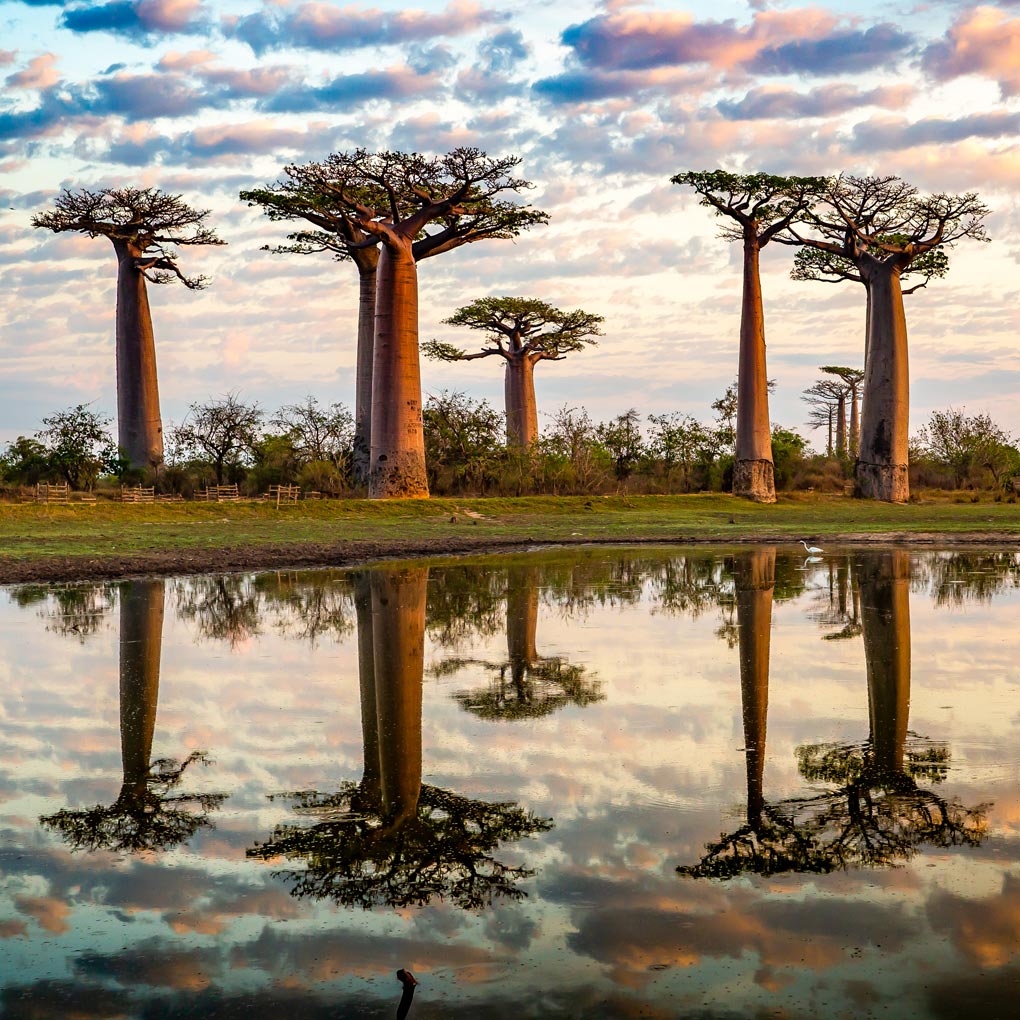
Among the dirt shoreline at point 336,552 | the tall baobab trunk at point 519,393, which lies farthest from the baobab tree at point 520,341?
the dirt shoreline at point 336,552

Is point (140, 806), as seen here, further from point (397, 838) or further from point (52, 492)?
point (52, 492)

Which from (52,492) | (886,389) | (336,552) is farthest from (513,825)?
(886,389)

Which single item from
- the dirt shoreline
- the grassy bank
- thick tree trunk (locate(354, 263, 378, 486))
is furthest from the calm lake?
thick tree trunk (locate(354, 263, 378, 486))

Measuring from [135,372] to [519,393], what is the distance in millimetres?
14794

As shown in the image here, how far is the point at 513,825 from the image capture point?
190 inches

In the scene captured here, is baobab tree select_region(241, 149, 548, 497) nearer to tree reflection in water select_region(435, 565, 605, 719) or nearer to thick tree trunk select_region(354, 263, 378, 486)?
thick tree trunk select_region(354, 263, 378, 486)

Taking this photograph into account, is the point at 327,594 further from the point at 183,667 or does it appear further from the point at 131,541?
the point at 131,541

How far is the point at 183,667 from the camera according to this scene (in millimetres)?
8742

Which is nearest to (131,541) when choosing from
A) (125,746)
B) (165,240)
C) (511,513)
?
(511,513)

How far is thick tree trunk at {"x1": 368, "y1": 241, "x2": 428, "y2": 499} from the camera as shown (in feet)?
104

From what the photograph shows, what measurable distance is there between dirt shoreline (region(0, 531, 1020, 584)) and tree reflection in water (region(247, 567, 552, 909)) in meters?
10.5

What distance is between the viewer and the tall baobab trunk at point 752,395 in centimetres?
3800

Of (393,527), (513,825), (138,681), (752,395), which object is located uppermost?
(752,395)

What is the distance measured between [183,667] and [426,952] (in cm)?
550
